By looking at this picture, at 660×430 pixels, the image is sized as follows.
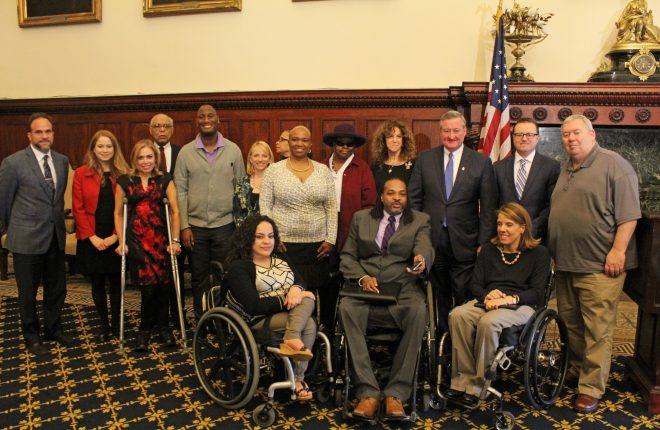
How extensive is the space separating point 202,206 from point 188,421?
161cm

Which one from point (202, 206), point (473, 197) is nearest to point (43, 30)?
point (202, 206)

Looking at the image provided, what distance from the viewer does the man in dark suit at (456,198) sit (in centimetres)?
355

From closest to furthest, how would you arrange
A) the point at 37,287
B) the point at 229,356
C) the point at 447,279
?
the point at 229,356, the point at 447,279, the point at 37,287

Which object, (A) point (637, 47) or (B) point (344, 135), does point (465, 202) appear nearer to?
(B) point (344, 135)

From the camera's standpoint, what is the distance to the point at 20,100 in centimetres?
675

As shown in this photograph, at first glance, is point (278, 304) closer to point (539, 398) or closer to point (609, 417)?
point (539, 398)

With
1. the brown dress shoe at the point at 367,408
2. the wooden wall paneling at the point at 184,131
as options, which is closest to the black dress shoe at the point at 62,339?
the brown dress shoe at the point at 367,408

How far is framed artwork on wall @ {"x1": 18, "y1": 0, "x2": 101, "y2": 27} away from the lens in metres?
6.46

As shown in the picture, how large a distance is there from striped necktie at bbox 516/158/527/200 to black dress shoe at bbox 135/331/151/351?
8.55ft

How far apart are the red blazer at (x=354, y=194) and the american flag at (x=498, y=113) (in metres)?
1.56

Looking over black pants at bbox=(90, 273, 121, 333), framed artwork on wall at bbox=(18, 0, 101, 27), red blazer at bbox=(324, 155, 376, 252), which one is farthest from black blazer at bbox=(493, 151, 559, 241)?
framed artwork on wall at bbox=(18, 0, 101, 27)

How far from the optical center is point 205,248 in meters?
4.15

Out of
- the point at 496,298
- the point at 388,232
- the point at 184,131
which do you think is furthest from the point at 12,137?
the point at 496,298

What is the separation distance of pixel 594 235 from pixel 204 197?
251 cm
